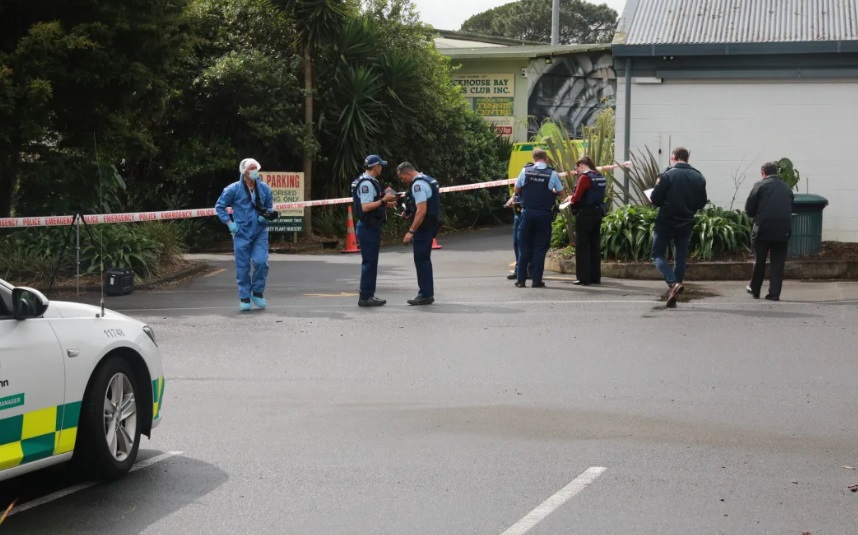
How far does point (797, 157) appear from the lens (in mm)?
18516

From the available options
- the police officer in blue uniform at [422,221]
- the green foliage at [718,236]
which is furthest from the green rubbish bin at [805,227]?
A: the police officer in blue uniform at [422,221]

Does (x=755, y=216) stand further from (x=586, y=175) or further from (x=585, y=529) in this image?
(x=585, y=529)

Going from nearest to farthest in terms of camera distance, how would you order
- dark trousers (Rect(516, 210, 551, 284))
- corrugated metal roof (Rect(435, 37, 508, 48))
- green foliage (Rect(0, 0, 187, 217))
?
green foliage (Rect(0, 0, 187, 217)) → dark trousers (Rect(516, 210, 551, 284)) → corrugated metal roof (Rect(435, 37, 508, 48))

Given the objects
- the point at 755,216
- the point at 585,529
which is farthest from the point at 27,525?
the point at 755,216

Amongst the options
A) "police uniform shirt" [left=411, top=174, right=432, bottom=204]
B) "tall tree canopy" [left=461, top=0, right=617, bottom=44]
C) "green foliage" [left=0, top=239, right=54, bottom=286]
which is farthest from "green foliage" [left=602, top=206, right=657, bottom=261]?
"tall tree canopy" [left=461, top=0, right=617, bottom=44]

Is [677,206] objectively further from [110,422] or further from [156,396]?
[110,422]

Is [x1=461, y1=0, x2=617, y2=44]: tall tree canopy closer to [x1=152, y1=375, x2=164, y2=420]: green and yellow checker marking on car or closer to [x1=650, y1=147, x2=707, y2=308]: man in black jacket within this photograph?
[x1=650, y1=147, x2=707, y2=308]: man in black jacket

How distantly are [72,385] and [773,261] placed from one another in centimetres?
997

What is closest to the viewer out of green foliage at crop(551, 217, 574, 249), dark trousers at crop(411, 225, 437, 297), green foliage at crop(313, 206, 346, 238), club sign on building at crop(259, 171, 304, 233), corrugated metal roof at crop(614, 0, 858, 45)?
dark trousers at crop(411, 225, 437, 297)

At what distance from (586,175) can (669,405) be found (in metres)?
7.51

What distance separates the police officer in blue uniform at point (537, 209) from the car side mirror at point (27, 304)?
10.1 meters

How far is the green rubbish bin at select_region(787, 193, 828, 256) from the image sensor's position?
16.8 m

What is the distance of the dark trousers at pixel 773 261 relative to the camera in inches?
565

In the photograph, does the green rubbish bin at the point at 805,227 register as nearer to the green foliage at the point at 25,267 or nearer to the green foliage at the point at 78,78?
the green foliage at the point at 78,78
